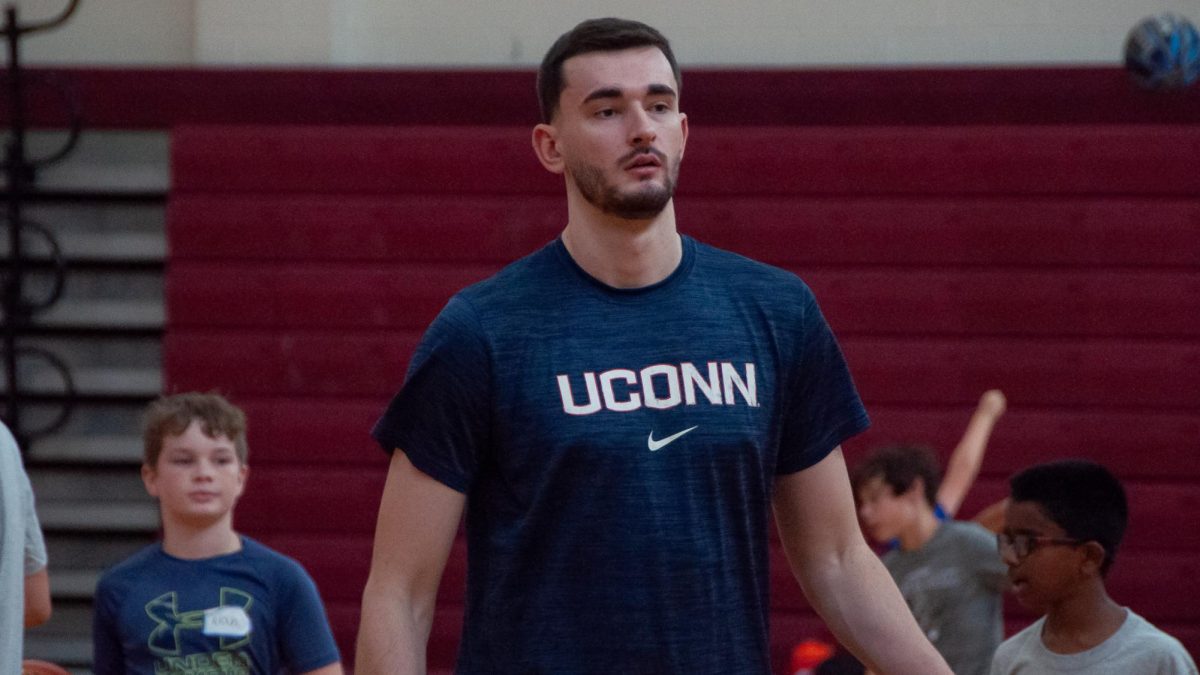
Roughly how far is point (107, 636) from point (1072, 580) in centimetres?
214

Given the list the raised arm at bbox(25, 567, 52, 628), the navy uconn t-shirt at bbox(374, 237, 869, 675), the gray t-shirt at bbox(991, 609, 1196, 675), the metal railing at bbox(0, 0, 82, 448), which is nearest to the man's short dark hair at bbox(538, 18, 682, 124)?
the navy uconn t-shirt at bbox(374, 237, 869, 675)

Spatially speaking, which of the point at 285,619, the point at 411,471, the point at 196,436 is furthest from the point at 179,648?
the point at 411,471

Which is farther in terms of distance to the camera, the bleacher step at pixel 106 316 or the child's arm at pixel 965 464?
the bleacher step at pixel 106 316

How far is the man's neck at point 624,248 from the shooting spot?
237 centimetres

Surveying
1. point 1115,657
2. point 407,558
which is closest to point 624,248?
point 407,558

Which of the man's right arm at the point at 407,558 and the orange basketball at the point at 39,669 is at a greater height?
the man's right arm at the point at 407,558

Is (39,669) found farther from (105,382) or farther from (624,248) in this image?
(105,382)

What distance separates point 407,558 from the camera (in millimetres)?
2299

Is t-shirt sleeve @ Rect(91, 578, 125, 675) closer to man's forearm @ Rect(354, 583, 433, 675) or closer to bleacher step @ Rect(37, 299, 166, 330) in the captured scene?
man's forearm @ Rect(354, 583, 433, 675)

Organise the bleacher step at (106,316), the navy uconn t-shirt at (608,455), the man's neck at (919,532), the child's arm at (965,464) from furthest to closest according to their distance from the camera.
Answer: the bleacher step at (106,316), the child's arm at (965,464), the man's neck at (919,532), the navy uconn t-shirt at (608,455)

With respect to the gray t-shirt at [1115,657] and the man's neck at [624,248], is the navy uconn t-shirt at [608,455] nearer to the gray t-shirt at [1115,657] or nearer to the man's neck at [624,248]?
the man's neck at [624,248]

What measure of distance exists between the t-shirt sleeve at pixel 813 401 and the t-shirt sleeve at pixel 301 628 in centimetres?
177

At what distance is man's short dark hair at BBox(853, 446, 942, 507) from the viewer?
17.3 feet

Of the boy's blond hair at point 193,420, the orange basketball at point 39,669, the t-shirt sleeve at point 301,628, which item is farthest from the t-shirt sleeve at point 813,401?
the orange basketball at point 39,669
